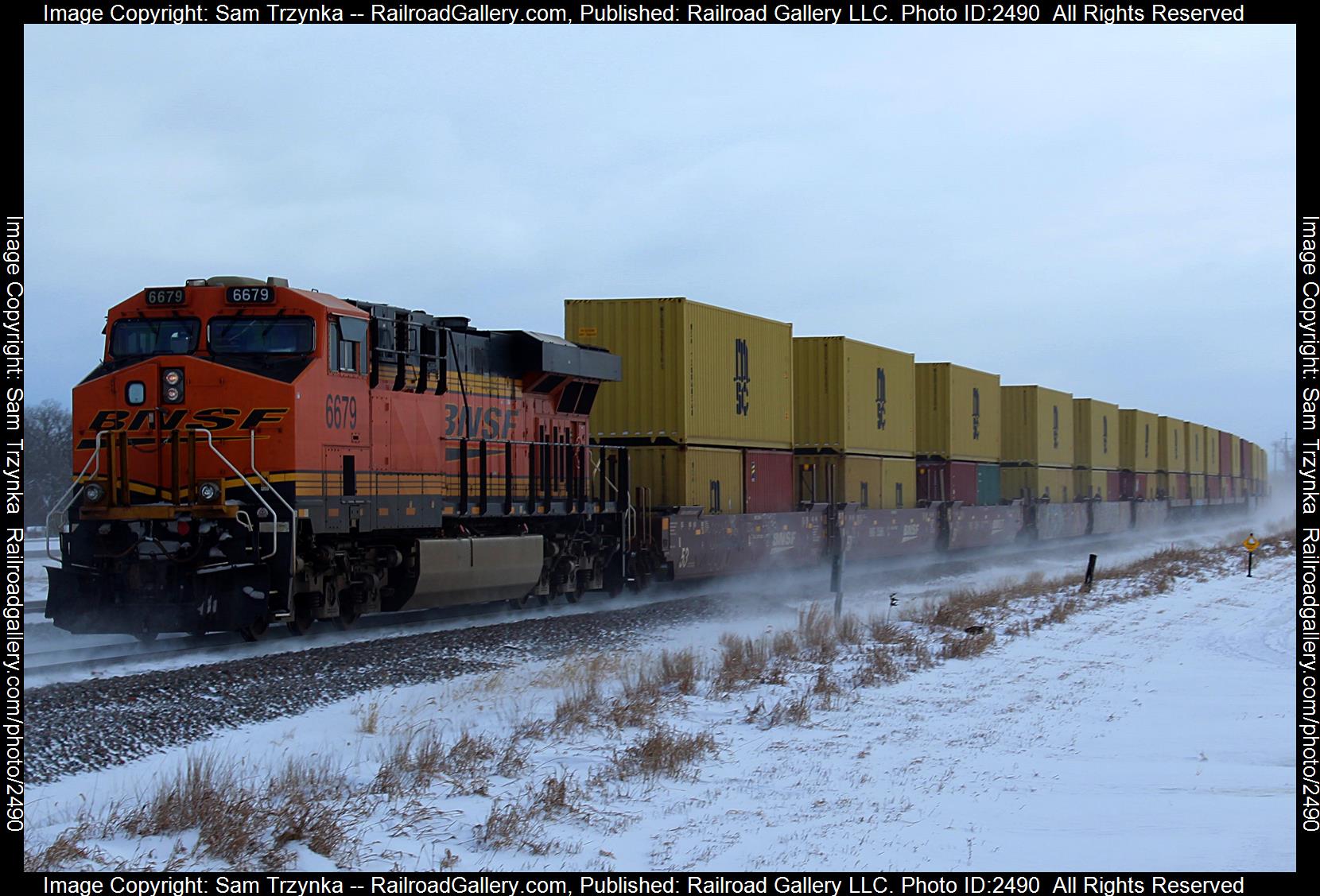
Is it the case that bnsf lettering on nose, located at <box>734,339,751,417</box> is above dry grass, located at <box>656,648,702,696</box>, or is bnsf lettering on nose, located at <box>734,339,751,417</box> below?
above

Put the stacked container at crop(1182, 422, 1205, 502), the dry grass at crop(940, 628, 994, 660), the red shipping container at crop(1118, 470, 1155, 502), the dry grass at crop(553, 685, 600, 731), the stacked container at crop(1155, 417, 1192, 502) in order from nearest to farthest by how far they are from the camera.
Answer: the dry grass at crop(553, 685, 600, 731)
the dry grass at crop(940, 628, 994, 660)
the red shipping container at crop(1118, 470, 1155, 502)
the stacked container at crop(1155, 417, 1192, 502)
the stacked container at crop(1182, 422, 1205, 502)

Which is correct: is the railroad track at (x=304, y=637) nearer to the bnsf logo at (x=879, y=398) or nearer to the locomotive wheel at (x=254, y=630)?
the locomotive wheel at (x=254, y=630)

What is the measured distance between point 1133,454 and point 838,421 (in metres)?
28.9

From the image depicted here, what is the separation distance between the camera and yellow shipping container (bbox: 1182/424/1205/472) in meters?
59.5

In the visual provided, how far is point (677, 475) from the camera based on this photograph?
2027 centimetres

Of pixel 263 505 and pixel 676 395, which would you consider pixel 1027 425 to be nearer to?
pixel 676 395

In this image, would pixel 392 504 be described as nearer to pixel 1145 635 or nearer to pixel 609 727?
pixel 609 727

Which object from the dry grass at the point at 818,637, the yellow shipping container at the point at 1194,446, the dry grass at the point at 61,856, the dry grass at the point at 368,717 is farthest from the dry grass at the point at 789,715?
the yellow shipping container at the point at 1194,446

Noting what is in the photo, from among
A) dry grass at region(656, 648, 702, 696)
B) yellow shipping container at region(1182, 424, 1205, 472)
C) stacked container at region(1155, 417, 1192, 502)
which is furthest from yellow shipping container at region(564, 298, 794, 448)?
yellow shipping container at region(1182, 424, 1205, 472)

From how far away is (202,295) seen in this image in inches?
539

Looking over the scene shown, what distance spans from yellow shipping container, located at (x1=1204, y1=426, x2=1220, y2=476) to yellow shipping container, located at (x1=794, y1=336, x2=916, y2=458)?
43775 millimetres

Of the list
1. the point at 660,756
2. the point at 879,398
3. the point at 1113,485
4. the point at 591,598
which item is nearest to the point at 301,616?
the point at 660,756

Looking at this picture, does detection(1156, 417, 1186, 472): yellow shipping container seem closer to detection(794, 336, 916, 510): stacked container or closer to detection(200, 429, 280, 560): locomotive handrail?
detection(794, 336, 916, 510): stacked container
